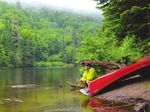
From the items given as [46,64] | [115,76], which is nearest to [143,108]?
[115,76]

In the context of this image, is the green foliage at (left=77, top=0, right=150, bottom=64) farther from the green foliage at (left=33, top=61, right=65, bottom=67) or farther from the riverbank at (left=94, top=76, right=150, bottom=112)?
the green foliage at (left=33, top=61, right=65, bottom=67)

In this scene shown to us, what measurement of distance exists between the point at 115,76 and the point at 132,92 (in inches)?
94.6

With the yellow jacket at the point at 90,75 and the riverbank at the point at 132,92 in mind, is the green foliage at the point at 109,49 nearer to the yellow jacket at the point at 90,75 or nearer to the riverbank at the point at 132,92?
the yellow jacket at the point at 90,75

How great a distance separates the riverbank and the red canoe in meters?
0.57

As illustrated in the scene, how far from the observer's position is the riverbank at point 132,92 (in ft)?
71.2

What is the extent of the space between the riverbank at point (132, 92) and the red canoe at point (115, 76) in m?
0.57

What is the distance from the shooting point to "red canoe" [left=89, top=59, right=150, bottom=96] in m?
23.8

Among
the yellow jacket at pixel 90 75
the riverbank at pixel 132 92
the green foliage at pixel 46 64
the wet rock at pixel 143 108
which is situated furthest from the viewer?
the green foliage at pixel 46 64

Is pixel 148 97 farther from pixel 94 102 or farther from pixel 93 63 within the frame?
pixel 93 63

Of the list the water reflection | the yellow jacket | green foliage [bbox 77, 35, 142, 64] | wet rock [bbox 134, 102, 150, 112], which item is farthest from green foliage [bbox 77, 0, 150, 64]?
wet rock [bbox 134, 102, 150, 112]

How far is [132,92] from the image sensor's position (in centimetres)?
2425

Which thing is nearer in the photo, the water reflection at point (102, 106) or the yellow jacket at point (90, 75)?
the water reflection at point (102, 106)

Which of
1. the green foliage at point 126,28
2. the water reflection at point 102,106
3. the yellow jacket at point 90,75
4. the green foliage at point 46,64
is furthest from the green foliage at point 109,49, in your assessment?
the green foliage at point 46,64

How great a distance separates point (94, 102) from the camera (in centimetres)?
2583
